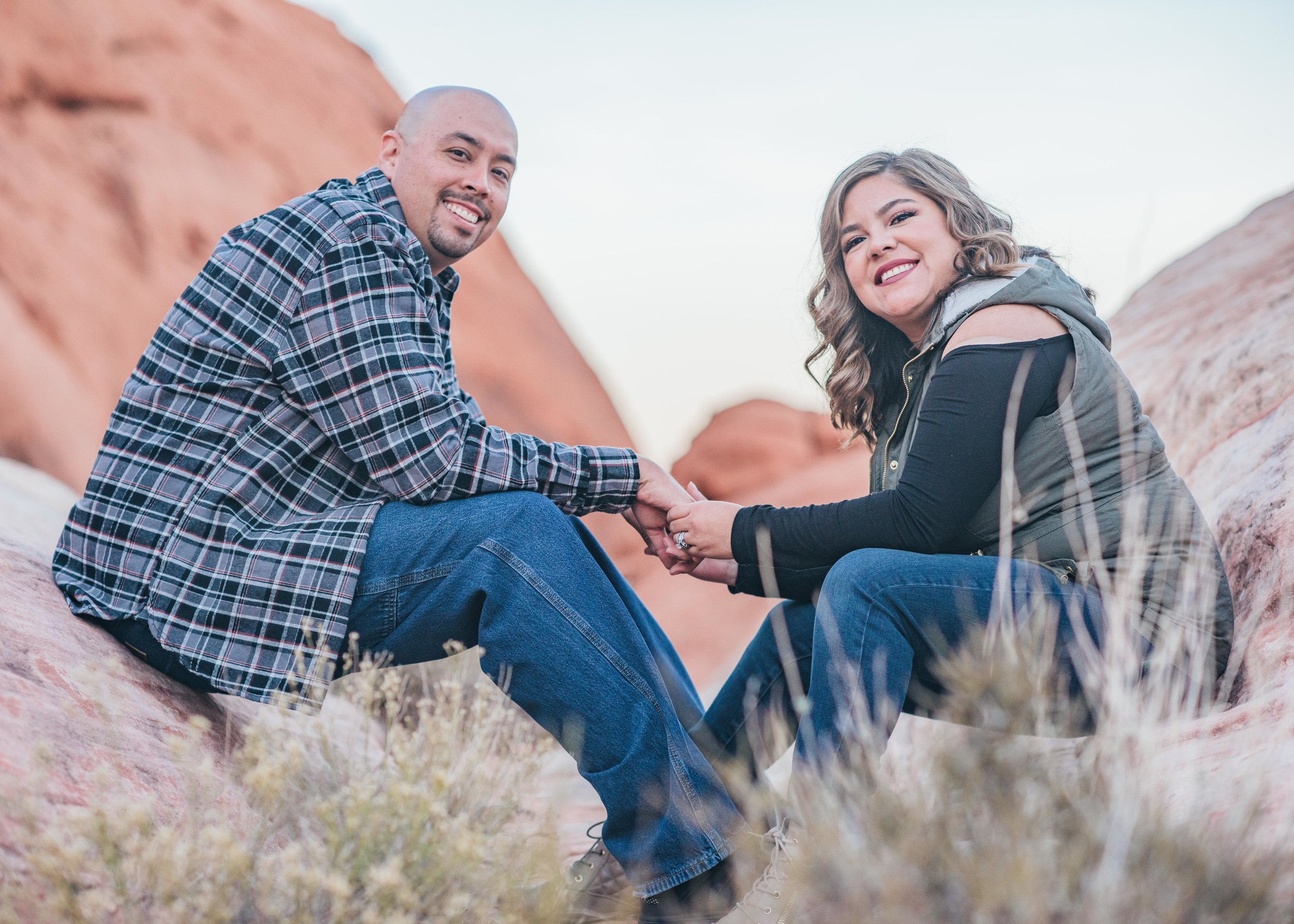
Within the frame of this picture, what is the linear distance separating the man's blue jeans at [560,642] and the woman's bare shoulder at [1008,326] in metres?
0.97

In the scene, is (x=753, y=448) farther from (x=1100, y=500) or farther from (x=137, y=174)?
(x=1100, y=500)

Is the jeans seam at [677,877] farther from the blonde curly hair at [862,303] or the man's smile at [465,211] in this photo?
the man's smile at [465,211]

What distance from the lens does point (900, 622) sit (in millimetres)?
1939

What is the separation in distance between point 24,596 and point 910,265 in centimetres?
217

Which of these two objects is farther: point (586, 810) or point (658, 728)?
point (586, 810)

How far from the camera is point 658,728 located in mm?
1938

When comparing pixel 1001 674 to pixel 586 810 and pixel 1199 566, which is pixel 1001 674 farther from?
pixel 586 810

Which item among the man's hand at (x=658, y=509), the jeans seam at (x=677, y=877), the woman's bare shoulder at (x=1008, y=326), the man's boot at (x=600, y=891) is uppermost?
the woman's bare shoulder at (x=1008, y=326)

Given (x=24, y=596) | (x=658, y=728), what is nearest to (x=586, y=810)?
(x=658, y=728)

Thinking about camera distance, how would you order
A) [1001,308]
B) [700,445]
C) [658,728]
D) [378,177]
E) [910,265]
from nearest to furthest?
[658,728] → [1001,308] → [910,265] → [378,177] → [700,445]

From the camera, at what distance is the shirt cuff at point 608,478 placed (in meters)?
2.44

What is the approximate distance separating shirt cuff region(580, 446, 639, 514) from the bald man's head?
25.9 inches

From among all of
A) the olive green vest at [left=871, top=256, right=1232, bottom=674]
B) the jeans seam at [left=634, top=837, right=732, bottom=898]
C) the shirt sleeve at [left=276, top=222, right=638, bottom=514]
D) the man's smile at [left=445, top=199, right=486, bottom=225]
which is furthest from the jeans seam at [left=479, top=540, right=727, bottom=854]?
the man's smile at [left=445, top=199, right=486, bottom=225]

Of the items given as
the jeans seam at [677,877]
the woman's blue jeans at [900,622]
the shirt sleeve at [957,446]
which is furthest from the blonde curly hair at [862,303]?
the jeans seam at [677,877]
